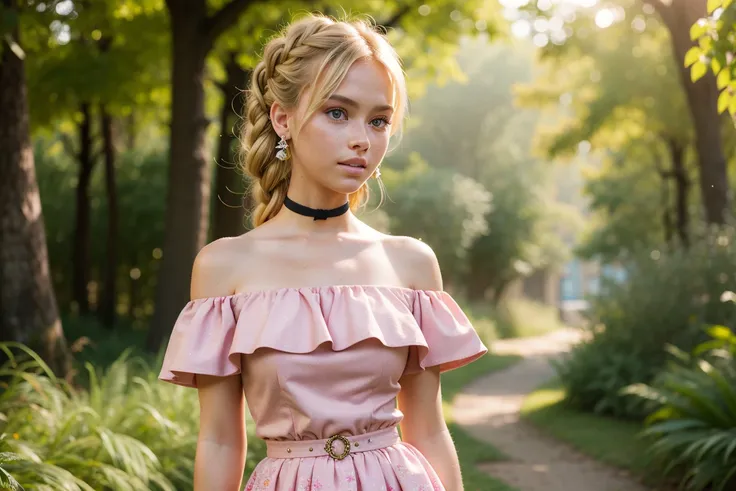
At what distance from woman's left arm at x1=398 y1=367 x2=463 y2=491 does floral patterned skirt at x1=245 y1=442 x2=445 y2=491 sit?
53 mm

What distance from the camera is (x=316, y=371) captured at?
6.63 feet

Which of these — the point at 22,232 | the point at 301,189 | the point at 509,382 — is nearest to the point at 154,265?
the point at 509,382

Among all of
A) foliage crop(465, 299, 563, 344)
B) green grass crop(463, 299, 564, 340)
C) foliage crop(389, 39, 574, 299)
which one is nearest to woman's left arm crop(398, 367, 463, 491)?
foliage crop(465, 299, 563, 344)

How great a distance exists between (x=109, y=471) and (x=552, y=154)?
17598 mm

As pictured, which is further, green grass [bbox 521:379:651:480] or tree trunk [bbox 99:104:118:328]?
tree trunk [bbox 99:104:118:328]

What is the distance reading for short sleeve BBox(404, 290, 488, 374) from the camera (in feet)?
7.11

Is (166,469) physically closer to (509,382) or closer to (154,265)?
(509,382)

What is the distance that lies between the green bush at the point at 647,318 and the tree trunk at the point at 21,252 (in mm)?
5808

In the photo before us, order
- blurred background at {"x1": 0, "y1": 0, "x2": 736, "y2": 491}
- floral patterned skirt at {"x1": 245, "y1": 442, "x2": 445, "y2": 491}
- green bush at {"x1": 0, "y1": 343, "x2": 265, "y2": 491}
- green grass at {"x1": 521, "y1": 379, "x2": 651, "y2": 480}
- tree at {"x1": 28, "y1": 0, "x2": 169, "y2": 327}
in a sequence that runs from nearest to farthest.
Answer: floral patterned skirt at {"x1": 245, "y1": 442, "x2": 445, "y2": 491}
green bush at {"x1": 0, "y1": 343, "x2": 265, "y2": 491}
blurred background at {"x1": 0, "y1": 0, "x2": 736, "y2": 491}
green grass at {"x1": 521, "y1": 379, "x2": 651, "y2": 480}
tree at {"x1": 28, "y1": 0, "x2": 169, "y2": 327}

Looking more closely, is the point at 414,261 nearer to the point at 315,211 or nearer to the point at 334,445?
the point at 315,211

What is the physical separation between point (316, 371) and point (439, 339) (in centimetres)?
33

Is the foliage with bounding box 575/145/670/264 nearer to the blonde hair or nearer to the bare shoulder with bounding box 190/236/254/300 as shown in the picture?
the blonde hair

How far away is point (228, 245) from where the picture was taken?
2158mm

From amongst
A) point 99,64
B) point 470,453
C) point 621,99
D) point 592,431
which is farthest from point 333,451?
point 621,99
